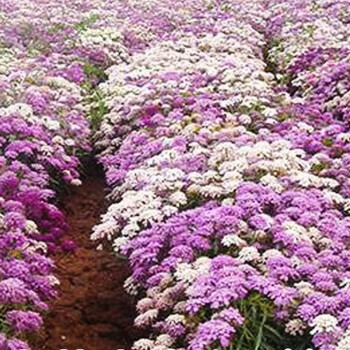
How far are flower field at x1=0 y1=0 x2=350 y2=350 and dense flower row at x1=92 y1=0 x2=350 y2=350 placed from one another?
0.7 inches

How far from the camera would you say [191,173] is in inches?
297

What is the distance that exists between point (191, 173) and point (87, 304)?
1630 millimetres

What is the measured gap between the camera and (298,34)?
15141 mm

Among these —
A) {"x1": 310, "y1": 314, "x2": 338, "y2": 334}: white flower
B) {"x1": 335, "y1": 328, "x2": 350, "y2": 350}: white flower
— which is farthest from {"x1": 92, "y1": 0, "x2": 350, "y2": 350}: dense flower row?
{"x1": 335, "y1": 328, "x2": 350, "y2": 350}: white flower

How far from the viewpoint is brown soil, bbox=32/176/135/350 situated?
657 cm

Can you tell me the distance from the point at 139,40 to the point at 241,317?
10880mm

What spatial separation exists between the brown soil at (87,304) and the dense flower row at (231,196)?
0.37 metres

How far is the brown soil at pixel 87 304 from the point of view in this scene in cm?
657

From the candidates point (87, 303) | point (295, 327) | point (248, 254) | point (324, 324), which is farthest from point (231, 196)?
point (324, 324)

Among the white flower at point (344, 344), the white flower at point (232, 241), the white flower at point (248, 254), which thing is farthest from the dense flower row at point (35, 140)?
the white flower at point (344, 344)

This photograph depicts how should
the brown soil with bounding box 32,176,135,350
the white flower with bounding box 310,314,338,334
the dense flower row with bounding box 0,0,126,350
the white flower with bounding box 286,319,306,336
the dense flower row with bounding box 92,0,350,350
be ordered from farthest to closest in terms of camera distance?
the brown soil with bounding box 32,176,135,350 → the dense flower row with bounding box 0,0,126,350 → the dense flower row with bounding box 92,0,350,350 → the white flower with bounding box 286,319,306,336 → the white flower with bounding box 310,314,338,334

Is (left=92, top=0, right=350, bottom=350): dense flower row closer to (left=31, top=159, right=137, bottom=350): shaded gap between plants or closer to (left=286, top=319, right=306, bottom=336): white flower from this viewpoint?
(left=286, top=319, right=306, bottom=336): white flower

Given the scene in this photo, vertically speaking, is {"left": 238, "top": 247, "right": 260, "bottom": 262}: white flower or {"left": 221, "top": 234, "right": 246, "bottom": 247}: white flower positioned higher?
{"left": 221, "top": 234, "right": 246, "bottom": 247}: white flower

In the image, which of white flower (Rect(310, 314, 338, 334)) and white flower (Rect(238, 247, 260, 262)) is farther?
white flower (Rect(238, 247, 260, 262))
